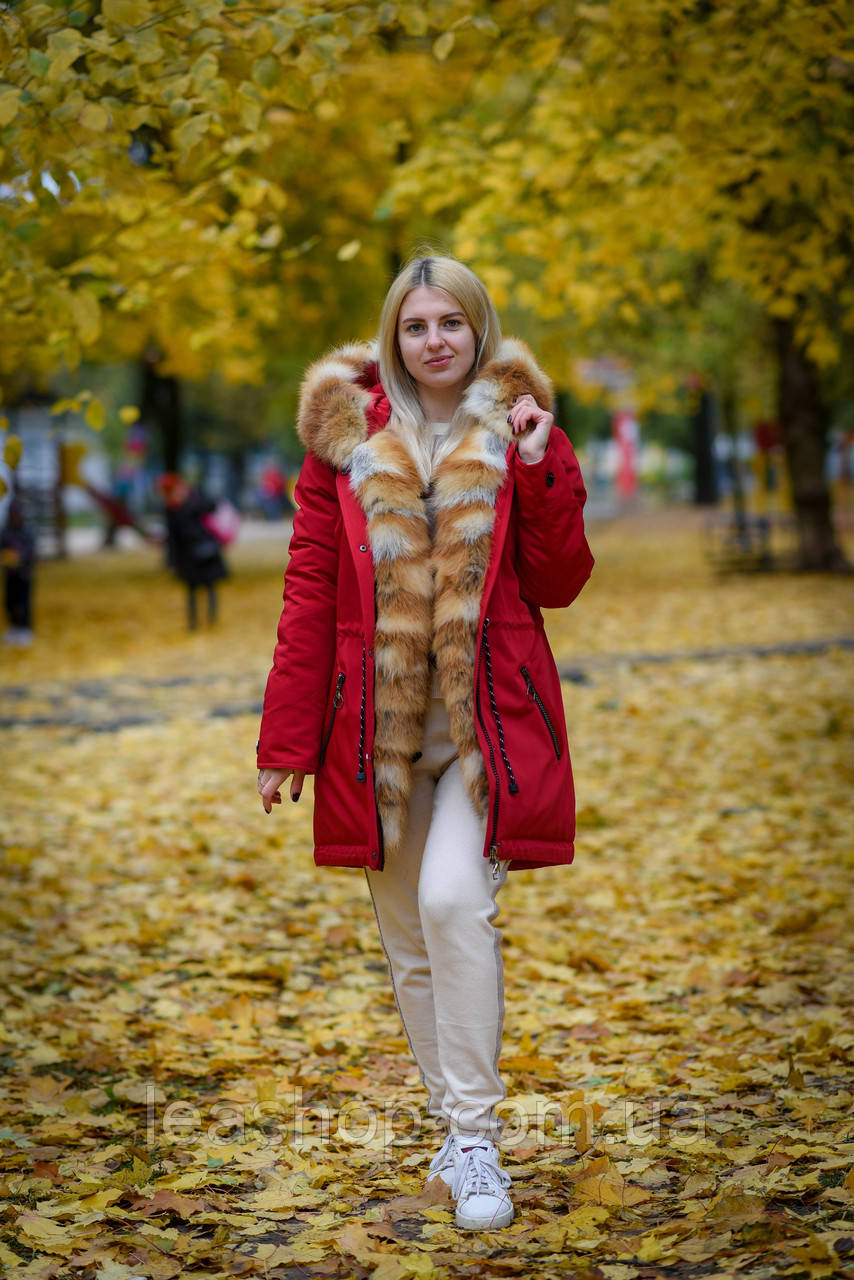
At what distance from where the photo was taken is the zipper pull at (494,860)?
10.7ft

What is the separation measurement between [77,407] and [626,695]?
6.08m

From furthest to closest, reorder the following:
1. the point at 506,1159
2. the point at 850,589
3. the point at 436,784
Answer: the point at 850,589 → the point at 506,1159 → the point at 436,784

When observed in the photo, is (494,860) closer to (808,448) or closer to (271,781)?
(271,781)

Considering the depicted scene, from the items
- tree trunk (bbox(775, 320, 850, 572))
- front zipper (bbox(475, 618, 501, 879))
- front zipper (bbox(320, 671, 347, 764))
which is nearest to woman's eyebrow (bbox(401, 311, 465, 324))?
front zipper (bbox(475, 618, 501, 879))

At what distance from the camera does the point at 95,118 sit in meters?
4.49

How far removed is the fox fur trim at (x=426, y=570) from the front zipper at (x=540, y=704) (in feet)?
0.44

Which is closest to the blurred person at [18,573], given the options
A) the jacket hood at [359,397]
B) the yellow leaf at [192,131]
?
the yellow leaf at [192,131]

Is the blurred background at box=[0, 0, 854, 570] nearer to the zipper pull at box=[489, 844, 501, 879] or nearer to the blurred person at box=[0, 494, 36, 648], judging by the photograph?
the zipper pull at box=[489, 844, 501, 879]

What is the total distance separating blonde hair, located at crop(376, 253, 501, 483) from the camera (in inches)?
137

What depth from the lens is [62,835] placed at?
771 cm

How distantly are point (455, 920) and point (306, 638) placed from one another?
29.0 inches

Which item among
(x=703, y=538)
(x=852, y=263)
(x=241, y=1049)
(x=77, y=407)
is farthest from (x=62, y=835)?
(x=703, y=538)

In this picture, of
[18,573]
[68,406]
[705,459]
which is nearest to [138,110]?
[68,406]

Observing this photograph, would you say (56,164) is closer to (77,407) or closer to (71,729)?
(77,407)
